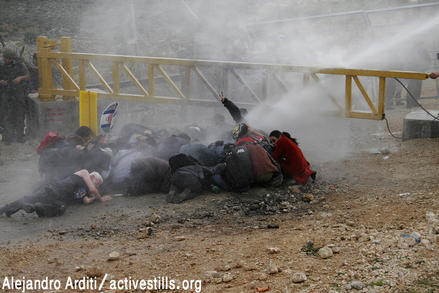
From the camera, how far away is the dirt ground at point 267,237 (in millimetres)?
3498

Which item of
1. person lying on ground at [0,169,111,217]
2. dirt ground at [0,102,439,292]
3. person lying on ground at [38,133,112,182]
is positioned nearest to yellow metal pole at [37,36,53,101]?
dirt ground at [0,102,439,292]

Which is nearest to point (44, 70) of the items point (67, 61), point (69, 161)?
point (67, 61)

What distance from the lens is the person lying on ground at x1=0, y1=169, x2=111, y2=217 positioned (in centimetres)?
541

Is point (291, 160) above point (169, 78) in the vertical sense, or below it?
below

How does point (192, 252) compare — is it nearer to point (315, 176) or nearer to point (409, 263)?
point (409, 263)

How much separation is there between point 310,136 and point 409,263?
15.6ft

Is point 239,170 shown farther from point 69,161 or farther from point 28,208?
point 28,208

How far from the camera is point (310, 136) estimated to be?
8.07m

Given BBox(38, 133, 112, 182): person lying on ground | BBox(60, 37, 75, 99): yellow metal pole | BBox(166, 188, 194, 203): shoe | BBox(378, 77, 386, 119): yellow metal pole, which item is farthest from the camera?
BBox(60, 37, 75, 99): yellow metal pole

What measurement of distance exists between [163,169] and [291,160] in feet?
5.26

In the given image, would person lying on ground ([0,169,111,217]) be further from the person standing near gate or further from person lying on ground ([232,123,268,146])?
the person standing near gate

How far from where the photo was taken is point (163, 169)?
6.11m

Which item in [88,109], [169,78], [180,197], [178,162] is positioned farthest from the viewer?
[169,78]

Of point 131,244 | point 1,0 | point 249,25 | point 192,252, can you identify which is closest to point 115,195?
point 131,244
